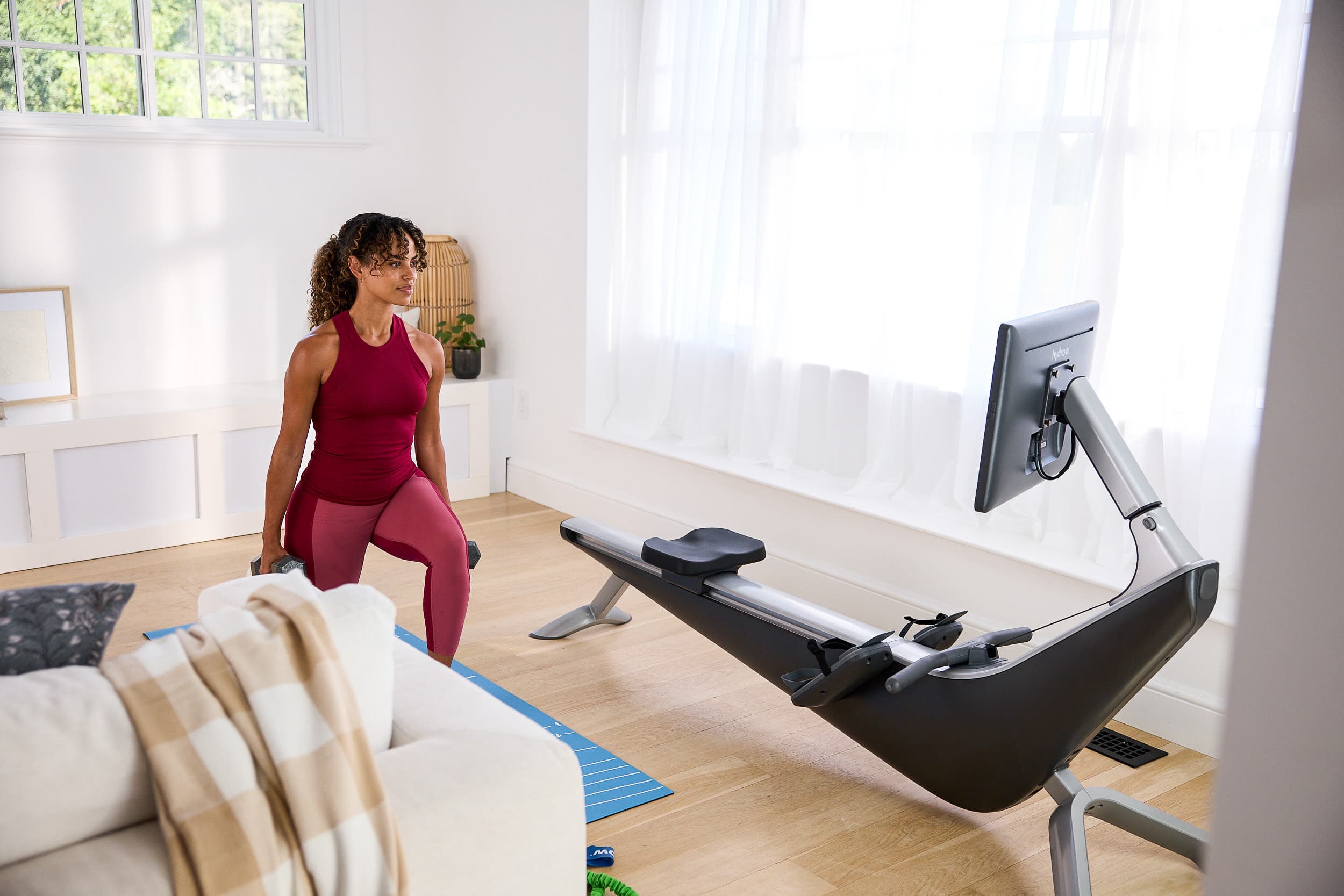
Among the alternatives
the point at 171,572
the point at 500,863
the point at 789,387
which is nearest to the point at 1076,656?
the point at 500,863

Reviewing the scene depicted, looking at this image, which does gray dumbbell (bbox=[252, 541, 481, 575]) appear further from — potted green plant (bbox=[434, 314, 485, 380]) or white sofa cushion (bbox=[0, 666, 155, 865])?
potted green plant (bbox=[434, 314, 485, 380])

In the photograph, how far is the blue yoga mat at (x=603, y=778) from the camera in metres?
2.42

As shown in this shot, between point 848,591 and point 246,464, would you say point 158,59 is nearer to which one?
point 246,464

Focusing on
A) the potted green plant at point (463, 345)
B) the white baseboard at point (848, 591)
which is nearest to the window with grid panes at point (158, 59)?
the potted green plant at point (463, 345)

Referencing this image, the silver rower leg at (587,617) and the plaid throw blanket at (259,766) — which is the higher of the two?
the plaid throw blanket at (259,766)

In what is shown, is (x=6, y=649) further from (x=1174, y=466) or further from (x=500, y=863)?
(x=1174, y=466)

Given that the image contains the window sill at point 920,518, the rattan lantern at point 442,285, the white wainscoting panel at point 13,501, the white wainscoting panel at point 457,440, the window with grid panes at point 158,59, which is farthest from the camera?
the rattan lantern at point 442,285

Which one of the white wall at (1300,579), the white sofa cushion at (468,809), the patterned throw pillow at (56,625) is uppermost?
the white wall at (1300,579)

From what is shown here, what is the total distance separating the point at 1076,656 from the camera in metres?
2.06

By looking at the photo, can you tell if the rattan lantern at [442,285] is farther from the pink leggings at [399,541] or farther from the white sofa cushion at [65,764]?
the white sofa cushion at [65,764]

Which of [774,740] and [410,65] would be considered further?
[410,65]

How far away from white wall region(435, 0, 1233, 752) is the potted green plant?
6.7 inches

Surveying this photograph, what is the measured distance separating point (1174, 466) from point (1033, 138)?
0.97 metres

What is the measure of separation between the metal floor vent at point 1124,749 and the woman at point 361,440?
5.33ft
